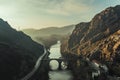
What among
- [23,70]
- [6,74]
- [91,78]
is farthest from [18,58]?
[91,78]

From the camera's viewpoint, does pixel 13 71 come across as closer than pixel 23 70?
Yes

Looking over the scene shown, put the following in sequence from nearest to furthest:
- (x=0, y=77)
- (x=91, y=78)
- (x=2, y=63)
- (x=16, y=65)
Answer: (x=0, y=77), (x=2, y=63), (x=16, y=65), (x=91, y=78)

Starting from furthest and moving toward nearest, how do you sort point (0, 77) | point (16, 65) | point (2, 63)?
point (16, 65), point (2, 63), point (0, 77)

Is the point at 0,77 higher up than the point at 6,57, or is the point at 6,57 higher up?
the point at 6,57

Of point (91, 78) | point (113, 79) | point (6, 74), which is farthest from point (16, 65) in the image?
point (113, 79)

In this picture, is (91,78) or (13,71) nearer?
(13,71)

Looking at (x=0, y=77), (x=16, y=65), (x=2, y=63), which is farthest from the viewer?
(x=16, y=65)

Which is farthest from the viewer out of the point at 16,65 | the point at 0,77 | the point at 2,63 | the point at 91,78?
the point at 91,78

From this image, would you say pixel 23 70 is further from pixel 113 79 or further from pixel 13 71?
pixel 113 79

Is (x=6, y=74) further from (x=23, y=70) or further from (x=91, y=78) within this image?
(x=91, y=78)
